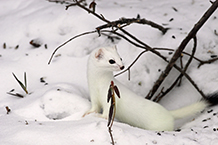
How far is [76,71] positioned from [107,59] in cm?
68

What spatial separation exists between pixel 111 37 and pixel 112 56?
33.5 inches

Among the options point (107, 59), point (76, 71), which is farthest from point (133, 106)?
point (76, 71)

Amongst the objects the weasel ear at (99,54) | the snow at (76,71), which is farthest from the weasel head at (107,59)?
the snow at (76,71)

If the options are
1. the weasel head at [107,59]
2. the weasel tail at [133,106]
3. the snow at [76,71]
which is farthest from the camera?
the weasel tail at [133,106]

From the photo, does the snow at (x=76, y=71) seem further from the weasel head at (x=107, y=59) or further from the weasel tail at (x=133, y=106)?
the weasel head at (x=107, y=59)

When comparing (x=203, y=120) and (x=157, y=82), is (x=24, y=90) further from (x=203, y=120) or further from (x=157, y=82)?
(x=203, y=120)

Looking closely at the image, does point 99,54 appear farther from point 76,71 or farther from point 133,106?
point 76,71

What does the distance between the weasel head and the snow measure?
321 mm

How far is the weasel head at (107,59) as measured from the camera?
5.89ft

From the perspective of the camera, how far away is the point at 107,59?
1.82 meters

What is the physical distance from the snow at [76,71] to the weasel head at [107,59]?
1.05ft

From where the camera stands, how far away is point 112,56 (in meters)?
1.82

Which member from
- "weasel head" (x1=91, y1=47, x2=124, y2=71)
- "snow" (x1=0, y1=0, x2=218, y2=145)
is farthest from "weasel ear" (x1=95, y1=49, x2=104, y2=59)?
"snow" (x1=0, y1=0, x2=218, y2=145)

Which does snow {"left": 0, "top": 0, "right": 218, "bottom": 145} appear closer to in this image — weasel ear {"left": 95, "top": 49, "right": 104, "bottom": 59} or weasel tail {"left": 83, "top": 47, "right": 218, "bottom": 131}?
weasel tail {"left": 83, "top": 47, "right": 218, "bottom": 131}
